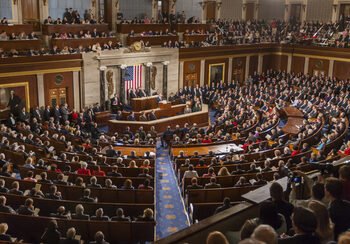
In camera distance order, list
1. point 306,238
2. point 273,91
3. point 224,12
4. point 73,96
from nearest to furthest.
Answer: point 306,238
point 73,96
point 273,91
point 224,12

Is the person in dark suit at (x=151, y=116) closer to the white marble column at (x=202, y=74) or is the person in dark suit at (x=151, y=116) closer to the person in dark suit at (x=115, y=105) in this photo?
the person in dark suit at (x=115, y=105)

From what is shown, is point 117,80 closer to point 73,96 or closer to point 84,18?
point 73,96

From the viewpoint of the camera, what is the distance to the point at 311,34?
3172 centimetres

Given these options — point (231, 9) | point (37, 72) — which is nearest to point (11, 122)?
point (37, 72)

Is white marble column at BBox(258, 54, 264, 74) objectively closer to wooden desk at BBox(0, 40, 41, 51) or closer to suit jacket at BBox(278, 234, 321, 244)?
wooden desk at BBox(0, 40, 41, 51)

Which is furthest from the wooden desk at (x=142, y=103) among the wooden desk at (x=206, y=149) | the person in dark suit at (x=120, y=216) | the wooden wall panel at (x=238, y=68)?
the person in dark suit at (x=120, y=216)

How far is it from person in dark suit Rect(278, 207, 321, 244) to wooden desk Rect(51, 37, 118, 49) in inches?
823

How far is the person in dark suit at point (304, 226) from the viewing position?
10.7ft

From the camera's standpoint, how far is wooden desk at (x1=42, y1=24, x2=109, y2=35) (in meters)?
22.6

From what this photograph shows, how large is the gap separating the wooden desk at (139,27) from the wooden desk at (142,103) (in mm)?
5914

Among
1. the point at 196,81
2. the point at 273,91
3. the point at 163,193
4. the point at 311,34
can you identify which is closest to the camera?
the point at 163,193

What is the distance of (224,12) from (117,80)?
1464cm

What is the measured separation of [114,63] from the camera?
23516mm

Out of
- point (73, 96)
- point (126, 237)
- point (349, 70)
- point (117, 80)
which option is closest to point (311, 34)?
point (349, 70)
